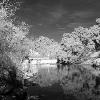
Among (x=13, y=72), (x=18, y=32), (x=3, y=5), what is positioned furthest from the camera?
(x=18, y=32)

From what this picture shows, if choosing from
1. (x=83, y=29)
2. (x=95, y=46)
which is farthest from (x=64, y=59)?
(x=83, y=29)

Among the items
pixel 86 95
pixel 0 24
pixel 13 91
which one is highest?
pixel 0 24

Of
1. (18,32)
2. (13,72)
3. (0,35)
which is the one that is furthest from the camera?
(18,32)

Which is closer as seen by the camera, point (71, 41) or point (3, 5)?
point (3, 5)

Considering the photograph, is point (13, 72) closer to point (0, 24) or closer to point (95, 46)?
point (0, 24)

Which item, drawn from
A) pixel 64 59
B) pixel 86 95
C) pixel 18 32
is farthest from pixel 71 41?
pixel 86 95

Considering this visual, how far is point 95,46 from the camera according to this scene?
140m

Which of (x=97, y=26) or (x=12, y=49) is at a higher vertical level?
(x=97, y=26)

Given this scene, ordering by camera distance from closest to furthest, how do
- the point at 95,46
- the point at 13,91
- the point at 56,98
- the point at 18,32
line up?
the point at 13,91 → the point at 56,98 → the point at 18,32 → the point at 95,46

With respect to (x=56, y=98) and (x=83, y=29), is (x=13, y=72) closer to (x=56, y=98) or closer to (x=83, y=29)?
(x=56, y=98)

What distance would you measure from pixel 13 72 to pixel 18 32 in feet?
78.5

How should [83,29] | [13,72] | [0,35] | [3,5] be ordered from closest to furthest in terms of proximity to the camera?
[13,72] < [0,35] < [3,5] < [83,29]

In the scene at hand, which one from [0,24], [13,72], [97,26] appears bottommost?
[13,72]

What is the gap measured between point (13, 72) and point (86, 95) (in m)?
15.6
